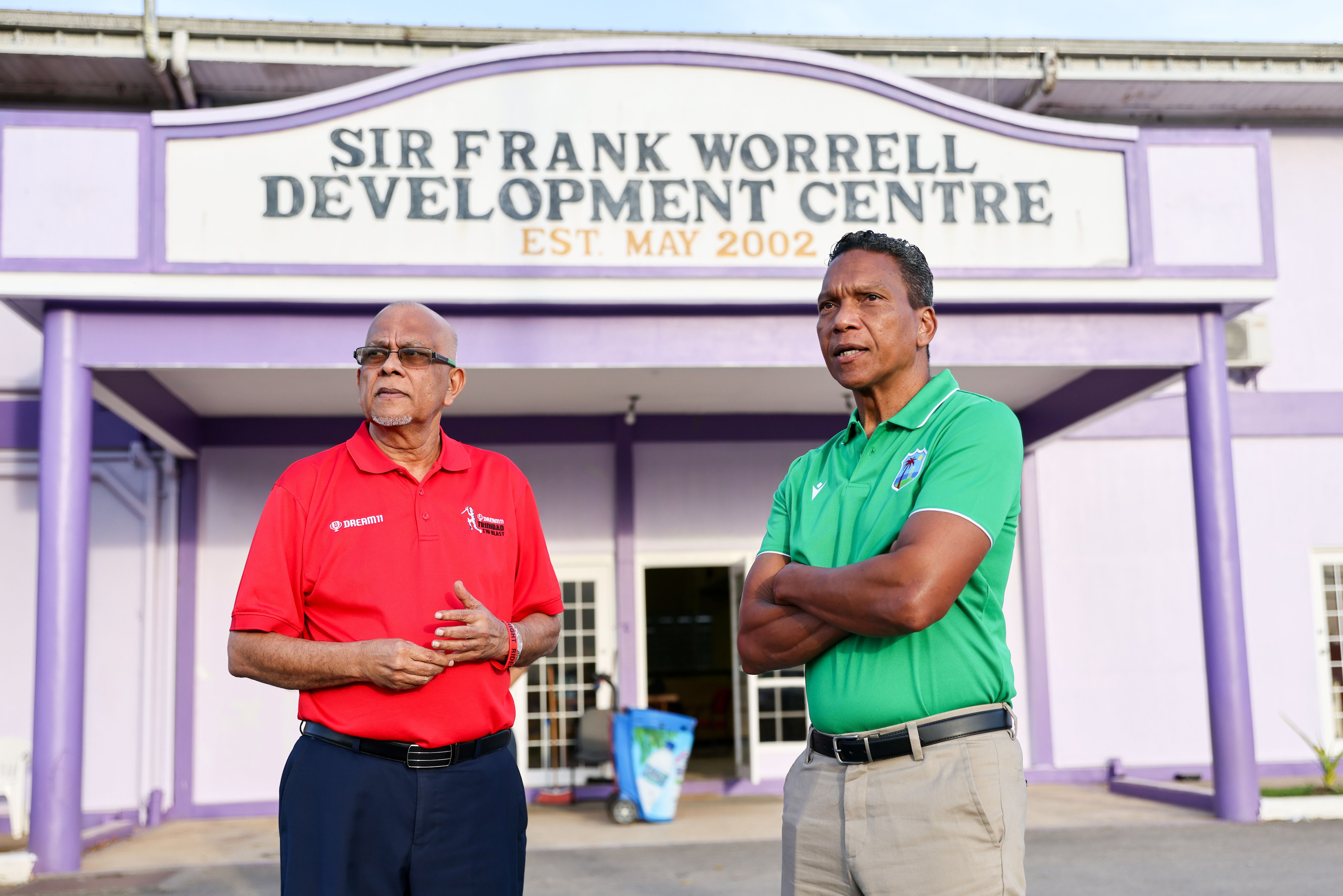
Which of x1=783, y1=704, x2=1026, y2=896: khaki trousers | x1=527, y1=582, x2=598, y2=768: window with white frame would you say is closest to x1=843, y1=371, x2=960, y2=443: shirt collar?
x1=783, y1=704, x2=1026, y2=896: khaki trousers

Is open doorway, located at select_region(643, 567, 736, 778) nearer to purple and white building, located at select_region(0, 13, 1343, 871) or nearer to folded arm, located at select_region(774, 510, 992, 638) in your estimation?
purple and white building, located at select_region(0, 13, 1343, 871)

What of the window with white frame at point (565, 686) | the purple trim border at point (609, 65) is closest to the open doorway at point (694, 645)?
the window with white frame at point (565, 686)

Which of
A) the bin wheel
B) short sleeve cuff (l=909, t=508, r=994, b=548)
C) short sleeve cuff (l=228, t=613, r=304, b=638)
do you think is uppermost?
short sleeve cuff (l=909, t=508, r=994, b=548)

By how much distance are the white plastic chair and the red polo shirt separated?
25.6 feet

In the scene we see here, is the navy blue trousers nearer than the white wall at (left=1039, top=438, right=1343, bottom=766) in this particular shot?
Yes

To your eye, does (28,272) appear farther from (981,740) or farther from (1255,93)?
(1255,93)

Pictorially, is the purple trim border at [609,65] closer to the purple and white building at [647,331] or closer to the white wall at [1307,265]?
the purple and white building at [647,331]

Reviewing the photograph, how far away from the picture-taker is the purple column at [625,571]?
10.5 metres

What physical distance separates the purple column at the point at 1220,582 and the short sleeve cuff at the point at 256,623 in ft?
24.0

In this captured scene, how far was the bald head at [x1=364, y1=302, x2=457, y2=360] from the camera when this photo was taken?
108 inches

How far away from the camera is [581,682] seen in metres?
10.7

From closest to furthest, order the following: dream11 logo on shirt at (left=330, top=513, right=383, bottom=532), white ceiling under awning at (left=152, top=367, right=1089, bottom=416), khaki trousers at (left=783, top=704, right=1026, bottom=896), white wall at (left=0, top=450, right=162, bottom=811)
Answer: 1. khaki trousers at (left=783, top=704, right=1026, bottom=896)
2. dream11 logo on shirt at (left=330, top=513, right=383, bottom=532)
3. white ceiling under awning at (left=152, top=367, right=1089, bottom=416)
4. white wall at (left=0, top=450, right=162, bottom=811)

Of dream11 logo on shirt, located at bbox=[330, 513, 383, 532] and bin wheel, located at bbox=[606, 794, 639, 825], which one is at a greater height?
dream11 logo on shirt, located at bbox=[330, 513, 383, 532]

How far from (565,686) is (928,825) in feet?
29.0
